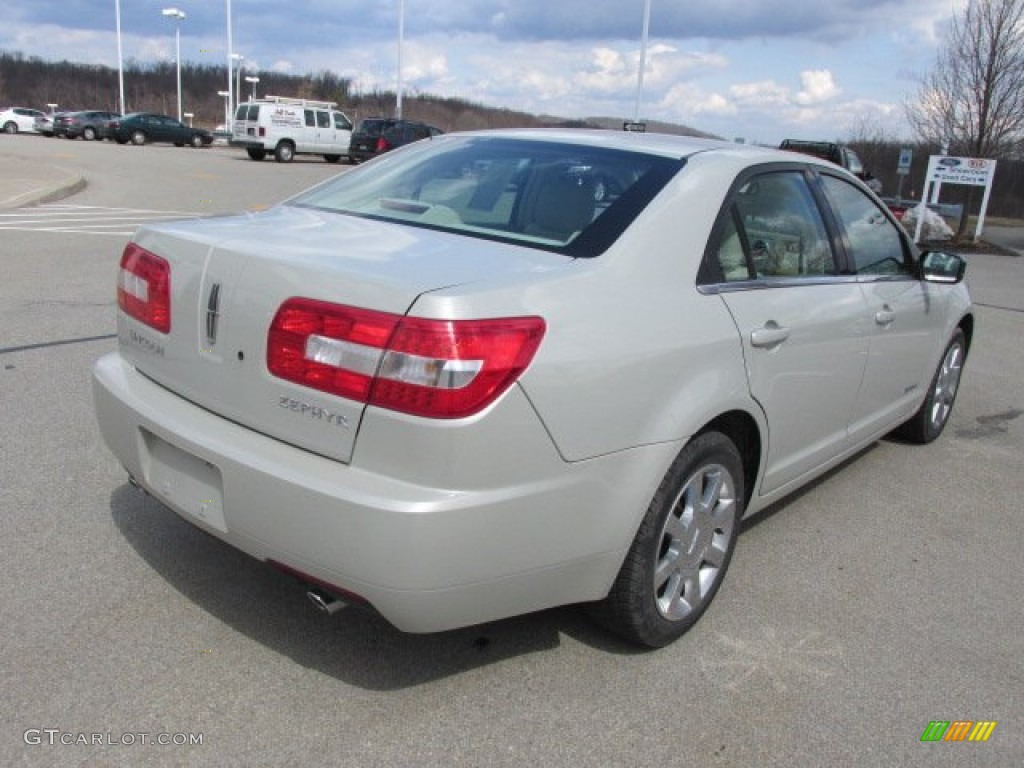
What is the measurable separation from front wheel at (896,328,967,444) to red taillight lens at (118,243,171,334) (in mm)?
4117

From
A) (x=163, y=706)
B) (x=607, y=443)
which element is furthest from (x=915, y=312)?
(x=163, y=706)

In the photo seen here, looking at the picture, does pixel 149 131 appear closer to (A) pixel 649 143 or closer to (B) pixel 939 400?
(B) pixel 939 400

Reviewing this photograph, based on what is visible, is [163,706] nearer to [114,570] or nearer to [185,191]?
[114,570]

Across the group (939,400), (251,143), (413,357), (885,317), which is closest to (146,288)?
(413,357)

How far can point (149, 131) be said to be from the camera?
42844mm

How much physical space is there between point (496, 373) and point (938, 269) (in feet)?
10.3

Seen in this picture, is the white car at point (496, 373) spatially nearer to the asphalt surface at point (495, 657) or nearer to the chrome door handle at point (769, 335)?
the chrome door handle at point (769, 335)

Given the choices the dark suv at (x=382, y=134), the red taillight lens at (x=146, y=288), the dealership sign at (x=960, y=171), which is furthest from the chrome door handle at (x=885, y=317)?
the dark suv at (x=382, y=134)

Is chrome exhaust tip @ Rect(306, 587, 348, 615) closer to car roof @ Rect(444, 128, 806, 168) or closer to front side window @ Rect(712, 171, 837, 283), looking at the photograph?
front side window @ Rect(712, 171, 837, 283)

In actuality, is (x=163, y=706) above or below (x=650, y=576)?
below

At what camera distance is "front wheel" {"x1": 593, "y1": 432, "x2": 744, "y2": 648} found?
272cm

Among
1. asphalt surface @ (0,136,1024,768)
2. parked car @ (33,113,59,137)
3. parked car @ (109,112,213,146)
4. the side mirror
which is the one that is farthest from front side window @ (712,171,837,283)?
parked car @ (33,113,59,137)

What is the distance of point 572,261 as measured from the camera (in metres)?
2.56

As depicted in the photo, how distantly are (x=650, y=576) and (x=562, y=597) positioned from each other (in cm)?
35
